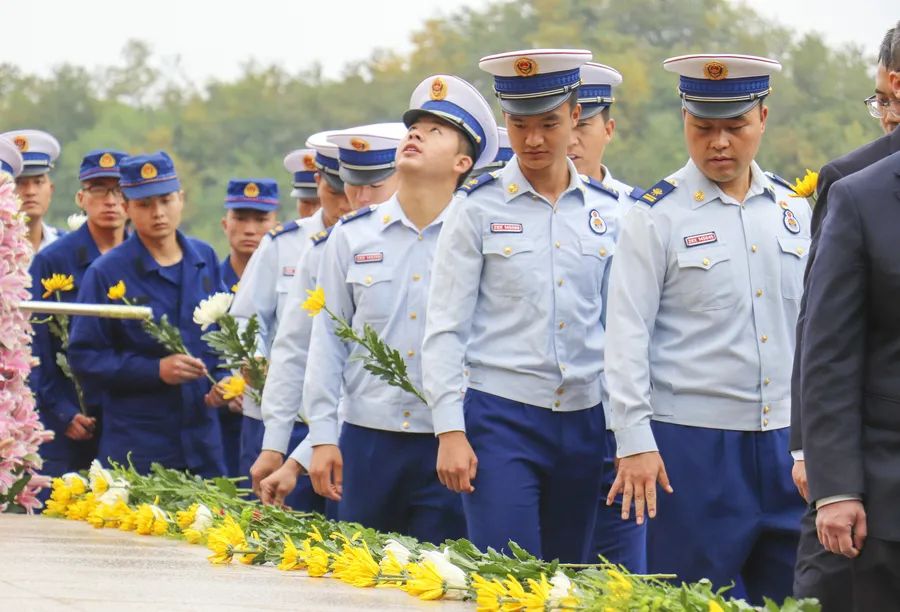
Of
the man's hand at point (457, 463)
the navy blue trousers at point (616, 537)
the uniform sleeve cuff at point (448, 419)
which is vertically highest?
the uniform sleeve cuff at point (448, 419)

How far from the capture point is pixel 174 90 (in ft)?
207

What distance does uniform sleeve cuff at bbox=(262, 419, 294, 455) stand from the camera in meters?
7.28

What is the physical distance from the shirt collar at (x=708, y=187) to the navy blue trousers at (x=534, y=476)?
817 mm

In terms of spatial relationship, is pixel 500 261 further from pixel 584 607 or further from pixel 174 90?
pixel 174 90

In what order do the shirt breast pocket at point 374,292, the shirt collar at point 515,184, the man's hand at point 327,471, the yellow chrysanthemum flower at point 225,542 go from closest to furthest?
the yellow chrysanthemum flower at point 225,542 < the shirt collar at point 515,184 < the man's hand at point 327,471 < the shirt breast pocket at point 374,292

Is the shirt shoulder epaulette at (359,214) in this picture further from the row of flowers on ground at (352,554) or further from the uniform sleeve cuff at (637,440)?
the uniform sleeve cuff at (637,440)

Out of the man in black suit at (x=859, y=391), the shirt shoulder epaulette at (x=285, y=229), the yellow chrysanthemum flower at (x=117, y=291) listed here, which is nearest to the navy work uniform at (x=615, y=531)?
the man in black suit at (x=859, y=391)

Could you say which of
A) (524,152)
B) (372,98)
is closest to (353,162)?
(524,152)

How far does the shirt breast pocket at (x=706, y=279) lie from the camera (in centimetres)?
569

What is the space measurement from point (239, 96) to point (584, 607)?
57.4 meters

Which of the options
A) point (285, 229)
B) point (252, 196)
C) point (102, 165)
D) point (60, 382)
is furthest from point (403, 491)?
point (102, 165)

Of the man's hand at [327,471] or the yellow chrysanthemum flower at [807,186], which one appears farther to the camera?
the man's hand at [327,471]

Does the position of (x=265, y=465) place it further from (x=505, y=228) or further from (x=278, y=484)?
(x=505, y=228)

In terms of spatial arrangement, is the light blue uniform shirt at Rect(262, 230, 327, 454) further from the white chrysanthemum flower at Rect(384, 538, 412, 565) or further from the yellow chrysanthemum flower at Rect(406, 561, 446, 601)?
the yellow chrysanthemum flower at Rect(406, 561, 446, 601)
